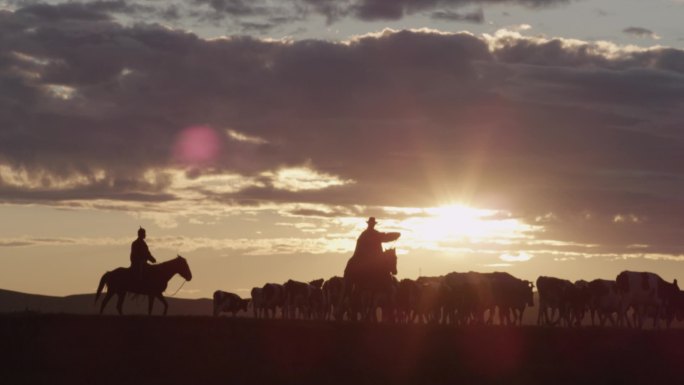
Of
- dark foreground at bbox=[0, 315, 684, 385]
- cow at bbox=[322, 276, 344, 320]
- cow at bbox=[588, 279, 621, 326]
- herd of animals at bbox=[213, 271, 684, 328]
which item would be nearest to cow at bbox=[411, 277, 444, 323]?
herd of animals at bbox=[213, 271, 684, 328]

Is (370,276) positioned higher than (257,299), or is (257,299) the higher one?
(257,299)

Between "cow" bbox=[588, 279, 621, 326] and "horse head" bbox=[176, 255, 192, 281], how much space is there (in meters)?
25.1

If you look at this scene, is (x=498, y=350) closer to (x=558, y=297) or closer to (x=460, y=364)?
(x=460, y=364)

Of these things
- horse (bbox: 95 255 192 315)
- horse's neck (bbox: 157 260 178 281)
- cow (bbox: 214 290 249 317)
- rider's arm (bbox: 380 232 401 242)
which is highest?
cow (bbox: 214 290 249 317)

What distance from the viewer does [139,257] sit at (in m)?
46.8

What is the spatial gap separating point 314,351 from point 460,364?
5075 millimetres

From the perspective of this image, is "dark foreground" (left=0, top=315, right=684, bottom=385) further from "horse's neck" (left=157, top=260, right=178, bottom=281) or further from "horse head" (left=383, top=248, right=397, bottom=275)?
"horse's neck" (left=157, top=260, right=178, bottom=281)

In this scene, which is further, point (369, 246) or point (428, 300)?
point (428, 300)

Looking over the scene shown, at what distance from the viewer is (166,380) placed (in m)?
37.1

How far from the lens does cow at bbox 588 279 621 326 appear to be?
65312 millimetres

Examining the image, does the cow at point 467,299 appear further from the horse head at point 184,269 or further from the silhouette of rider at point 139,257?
the silhouette of rider at point 139,257

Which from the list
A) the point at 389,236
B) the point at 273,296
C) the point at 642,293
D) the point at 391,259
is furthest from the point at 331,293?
the point at 389,236

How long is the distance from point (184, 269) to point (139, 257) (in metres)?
2.70

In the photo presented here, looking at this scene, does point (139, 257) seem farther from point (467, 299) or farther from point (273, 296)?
point (273, 296)
